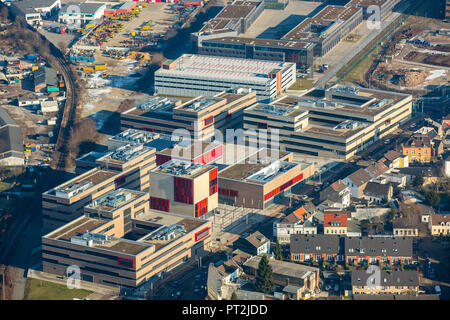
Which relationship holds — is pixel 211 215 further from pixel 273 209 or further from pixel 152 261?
pixel 152 261

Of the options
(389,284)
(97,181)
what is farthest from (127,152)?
(389,284)

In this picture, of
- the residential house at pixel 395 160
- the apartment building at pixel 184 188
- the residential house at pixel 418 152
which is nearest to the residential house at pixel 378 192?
the residential house at pixel 395 160

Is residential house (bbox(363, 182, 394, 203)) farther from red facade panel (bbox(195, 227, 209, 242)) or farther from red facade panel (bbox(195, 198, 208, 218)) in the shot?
red facade panel (bbox(195, 227, 209, 242))

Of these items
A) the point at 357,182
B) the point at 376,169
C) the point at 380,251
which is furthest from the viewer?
the point at 376,169

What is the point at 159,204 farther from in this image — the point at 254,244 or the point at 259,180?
the point at 254,244

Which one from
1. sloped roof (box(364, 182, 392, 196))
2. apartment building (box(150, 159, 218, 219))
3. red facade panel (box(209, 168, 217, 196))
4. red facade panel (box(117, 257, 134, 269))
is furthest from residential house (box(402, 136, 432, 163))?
red facade panel (box(117, 257, 134, 269))

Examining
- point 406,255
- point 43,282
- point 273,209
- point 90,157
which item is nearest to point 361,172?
point 273,209
